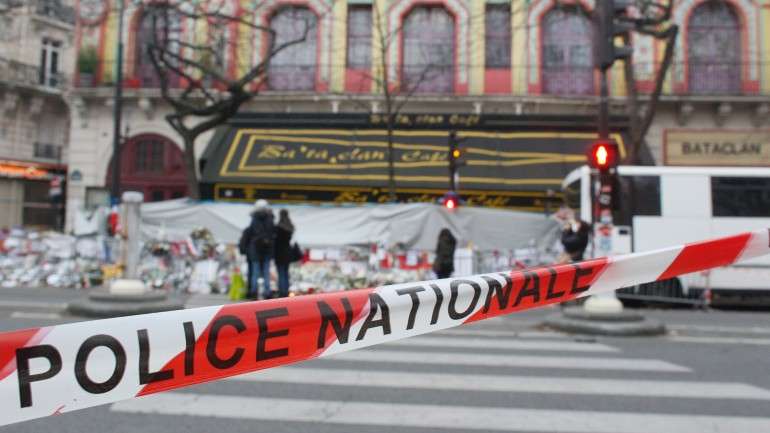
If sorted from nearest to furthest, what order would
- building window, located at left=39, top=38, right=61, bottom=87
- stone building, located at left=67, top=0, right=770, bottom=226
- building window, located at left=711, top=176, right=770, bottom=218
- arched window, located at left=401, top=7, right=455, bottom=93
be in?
building window, located at left=711, top=176, right=770, bottom=218, stone building, located at left=67, top=0, right=770, bottom=226, arched window, located at left=401, top=7, right=455, bottom=93, building window, located at left=39, top=38, right=61, bottom=87

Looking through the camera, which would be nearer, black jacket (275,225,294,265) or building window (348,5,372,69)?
black jacket (275,225,294,265)

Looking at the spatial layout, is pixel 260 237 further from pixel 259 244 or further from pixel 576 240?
pixel 576 240

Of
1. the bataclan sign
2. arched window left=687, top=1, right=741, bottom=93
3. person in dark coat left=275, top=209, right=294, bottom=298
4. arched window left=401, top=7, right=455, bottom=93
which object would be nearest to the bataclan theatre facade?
arched window left=401, top=7, right=455, bottom=93

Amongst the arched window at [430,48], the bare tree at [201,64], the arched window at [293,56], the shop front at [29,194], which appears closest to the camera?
the bare tree at [201,64]

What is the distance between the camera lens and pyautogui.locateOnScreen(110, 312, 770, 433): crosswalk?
145 inches

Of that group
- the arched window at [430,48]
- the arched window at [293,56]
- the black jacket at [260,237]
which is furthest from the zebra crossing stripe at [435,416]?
the arched window at [293,56]

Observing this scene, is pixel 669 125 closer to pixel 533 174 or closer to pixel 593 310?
pixel 533 174

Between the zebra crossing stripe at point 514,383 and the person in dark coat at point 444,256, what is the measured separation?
6411 mm

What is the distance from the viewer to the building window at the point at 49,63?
25938 mm

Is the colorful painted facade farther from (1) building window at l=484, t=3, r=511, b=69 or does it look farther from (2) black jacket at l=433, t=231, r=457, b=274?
(2) black jacket at l=433, t=231, r=457, b=274

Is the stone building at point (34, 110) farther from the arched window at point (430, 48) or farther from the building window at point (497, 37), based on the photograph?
the building window at point (497, 37)

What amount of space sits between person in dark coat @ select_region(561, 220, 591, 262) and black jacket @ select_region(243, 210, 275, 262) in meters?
5.43

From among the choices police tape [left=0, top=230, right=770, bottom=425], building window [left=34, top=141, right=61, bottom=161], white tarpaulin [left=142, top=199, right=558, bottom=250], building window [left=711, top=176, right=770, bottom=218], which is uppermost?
building window [left=34, top=141, right=61, bottom=161]

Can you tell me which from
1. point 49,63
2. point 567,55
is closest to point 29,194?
point 49,63
